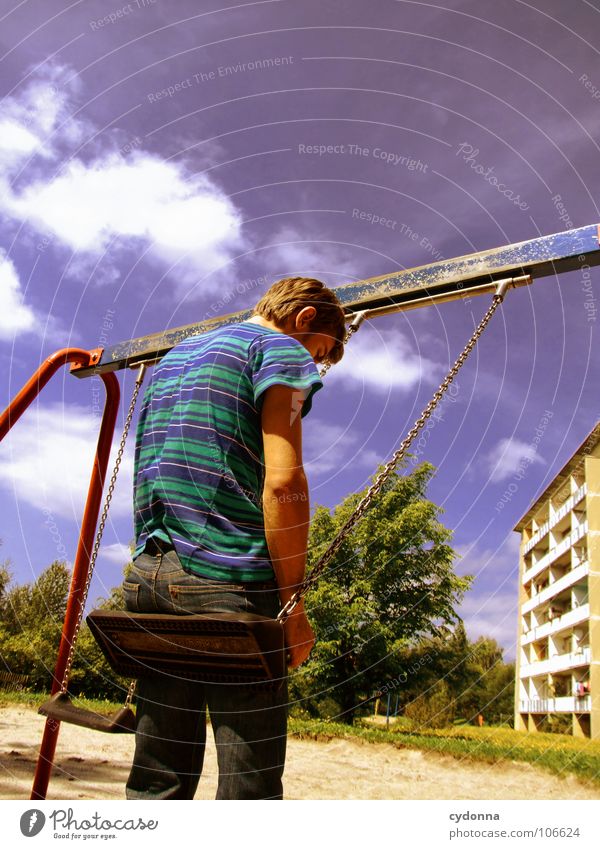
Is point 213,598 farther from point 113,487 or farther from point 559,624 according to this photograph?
point 559,624

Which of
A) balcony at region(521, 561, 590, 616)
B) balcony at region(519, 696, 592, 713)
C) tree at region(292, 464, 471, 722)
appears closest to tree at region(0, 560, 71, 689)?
tree at region(292, 464, 471, 722)

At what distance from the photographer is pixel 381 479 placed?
6.70 ft

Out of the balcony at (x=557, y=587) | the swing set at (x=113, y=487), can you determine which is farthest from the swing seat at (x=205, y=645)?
the balcony at (x=557, y=587)

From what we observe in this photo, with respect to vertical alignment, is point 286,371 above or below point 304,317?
below

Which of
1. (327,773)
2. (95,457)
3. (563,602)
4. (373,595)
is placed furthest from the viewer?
(563,602)

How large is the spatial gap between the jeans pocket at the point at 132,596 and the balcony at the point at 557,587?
30900 mm

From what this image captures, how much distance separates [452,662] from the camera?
18.0m

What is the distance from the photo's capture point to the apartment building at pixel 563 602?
83.5 ft

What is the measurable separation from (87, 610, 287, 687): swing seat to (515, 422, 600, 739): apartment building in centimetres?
2295

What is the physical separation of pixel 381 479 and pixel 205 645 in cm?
98

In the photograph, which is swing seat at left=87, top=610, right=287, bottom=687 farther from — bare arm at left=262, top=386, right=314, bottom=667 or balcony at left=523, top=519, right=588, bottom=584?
balcony at left=523, top=519, right=588, bottom=584

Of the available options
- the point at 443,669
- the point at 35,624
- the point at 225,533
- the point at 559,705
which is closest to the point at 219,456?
the point at 225,533

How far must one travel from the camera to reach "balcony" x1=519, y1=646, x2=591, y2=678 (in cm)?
2905
